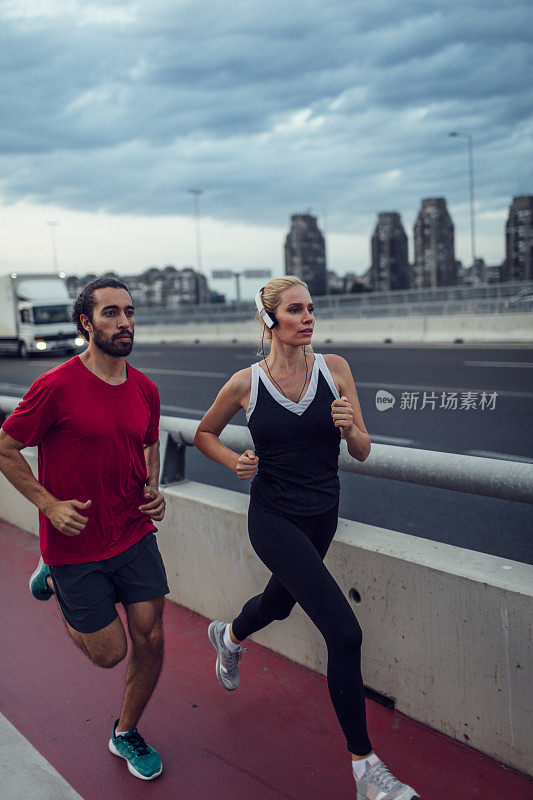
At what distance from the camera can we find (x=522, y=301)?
2481 cm

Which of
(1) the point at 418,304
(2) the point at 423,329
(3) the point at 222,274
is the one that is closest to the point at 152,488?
(2) the point at 423,329

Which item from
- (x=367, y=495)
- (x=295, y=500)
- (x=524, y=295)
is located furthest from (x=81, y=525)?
(x=524, y=295)

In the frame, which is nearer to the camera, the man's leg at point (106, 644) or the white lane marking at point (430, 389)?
the man's leg at point (106, 644)

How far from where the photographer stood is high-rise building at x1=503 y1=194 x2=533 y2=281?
142 metres

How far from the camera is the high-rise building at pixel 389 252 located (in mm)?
189500

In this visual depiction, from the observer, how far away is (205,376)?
17.2 m

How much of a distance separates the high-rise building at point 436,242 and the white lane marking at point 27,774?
16492 cm

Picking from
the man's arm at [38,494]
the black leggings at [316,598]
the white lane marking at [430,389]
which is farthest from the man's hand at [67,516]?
the white lane marking at [430,389]

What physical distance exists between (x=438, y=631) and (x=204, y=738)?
1.09 metres

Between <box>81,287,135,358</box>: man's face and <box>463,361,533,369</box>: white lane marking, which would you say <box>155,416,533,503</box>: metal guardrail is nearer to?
<box>81,287,135,358</box>: man's face

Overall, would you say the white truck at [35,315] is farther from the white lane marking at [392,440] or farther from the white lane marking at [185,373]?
the white lane marking at [392,440]

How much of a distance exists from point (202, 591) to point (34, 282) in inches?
1149

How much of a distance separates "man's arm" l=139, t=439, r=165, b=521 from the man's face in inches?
22.3

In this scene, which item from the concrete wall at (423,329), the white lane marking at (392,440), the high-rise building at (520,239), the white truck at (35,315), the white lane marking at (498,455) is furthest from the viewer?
the high-rise building at (520,239)
